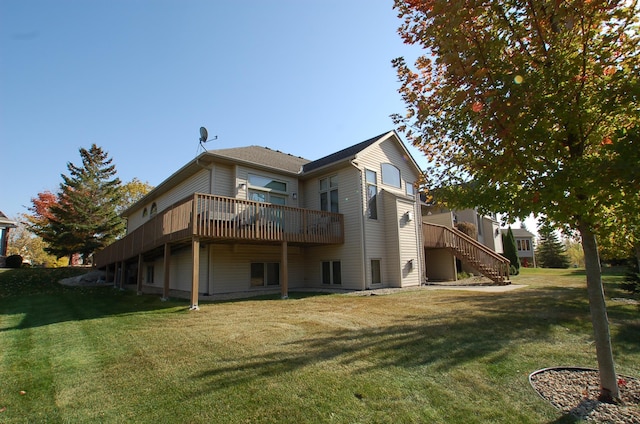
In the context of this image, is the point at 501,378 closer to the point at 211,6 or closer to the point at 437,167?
the point at 437,167

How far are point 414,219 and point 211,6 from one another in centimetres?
1207

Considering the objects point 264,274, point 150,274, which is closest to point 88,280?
point 150,274

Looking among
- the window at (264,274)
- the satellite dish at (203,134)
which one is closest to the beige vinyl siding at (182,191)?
the satellite dish at (203,134)

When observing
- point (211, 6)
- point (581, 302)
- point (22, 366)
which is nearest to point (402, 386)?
point (22, 366)

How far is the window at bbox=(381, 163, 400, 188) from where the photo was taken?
15.2 m

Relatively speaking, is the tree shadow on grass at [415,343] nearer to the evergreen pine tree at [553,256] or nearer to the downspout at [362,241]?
the downspout at [362,241]

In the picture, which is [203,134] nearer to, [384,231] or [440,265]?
[384,231]

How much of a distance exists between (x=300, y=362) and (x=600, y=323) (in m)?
3.50

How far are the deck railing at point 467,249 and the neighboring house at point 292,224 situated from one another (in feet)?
4.38

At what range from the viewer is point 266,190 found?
13.7 meters

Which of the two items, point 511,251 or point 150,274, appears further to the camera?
point 511,251

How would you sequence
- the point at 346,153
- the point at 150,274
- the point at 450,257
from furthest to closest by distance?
1. the point at 150,274
2. the point at 450,257
3. the point at 346,153

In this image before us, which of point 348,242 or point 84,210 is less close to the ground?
point 84,210

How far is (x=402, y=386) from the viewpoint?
3562 millimetres
